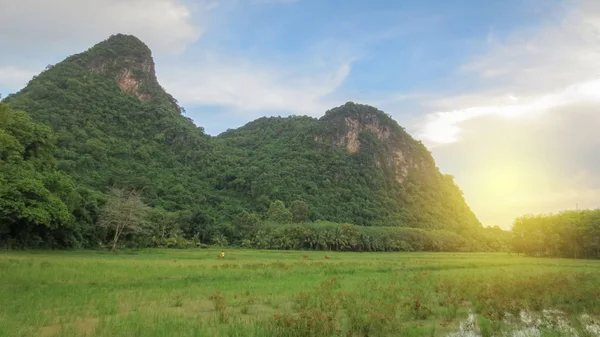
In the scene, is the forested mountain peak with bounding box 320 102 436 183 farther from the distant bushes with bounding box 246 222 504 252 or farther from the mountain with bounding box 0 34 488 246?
the distant bushes with bounding box 246 222 504 252

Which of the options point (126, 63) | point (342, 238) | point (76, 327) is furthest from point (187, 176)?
point (76, 327)

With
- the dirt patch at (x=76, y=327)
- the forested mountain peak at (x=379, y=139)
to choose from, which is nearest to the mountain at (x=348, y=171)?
the forested mountain peak at (x=379, y=139)

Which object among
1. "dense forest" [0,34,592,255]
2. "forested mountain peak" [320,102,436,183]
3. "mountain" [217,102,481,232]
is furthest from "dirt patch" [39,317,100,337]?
"forested mountain peak" [320,102,436,183]

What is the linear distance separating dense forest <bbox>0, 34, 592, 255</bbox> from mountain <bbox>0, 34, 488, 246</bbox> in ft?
1.01

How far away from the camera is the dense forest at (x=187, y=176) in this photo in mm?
31522

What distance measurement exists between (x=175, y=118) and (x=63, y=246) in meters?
62.9

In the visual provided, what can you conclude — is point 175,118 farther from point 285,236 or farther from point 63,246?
point 63,246

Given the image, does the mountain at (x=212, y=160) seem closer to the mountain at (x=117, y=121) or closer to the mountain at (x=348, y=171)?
the mountain at (x=117, y=121)

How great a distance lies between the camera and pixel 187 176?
7812 cm

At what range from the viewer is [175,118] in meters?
91.8

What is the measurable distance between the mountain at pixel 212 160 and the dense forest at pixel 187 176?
308mm

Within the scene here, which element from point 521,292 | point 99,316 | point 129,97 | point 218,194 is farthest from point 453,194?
point 99,316

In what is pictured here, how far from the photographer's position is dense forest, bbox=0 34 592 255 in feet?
103

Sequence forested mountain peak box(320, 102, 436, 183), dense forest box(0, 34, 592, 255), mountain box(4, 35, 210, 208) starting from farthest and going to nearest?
forested mountain peak box(320, 102, 436, 183) < mountain box(4, 35, 210, 208) < dense forest box(0, 34, 592, 255)
